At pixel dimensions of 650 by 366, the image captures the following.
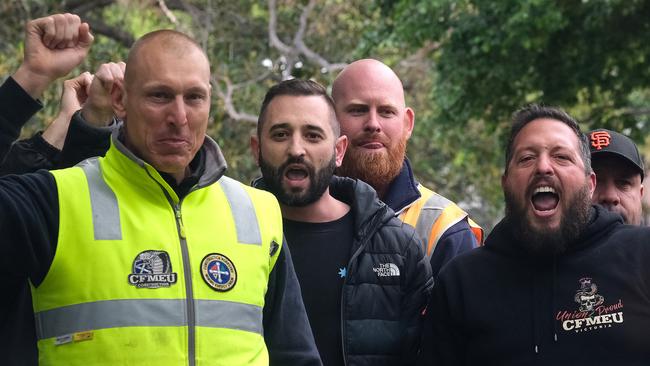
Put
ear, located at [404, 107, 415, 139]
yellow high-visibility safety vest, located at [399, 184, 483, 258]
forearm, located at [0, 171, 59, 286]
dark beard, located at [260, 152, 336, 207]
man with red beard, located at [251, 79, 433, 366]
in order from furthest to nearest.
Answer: ear, located at [404, 107, 415, 139], yellow high-visibility safety vest, located at [399, 184, 483, 258], dark beard, located at [260, 152, 336, 207], man with red beard, located at [251, 79, 433, 366], forearm, located at [0, 171, 59, 286]

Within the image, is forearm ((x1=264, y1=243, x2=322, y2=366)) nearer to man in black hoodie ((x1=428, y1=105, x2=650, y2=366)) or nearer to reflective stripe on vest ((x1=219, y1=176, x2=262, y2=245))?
reflective stripe on vest ((x1=219, y1=176, x2=262, y2=245))

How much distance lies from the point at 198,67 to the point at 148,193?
46 centimetres

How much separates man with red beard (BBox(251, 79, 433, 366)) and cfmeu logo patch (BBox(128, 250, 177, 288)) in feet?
3.83

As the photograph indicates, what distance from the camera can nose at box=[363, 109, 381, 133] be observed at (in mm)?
5949

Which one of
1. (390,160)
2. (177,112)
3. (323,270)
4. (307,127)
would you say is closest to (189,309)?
(177,112)

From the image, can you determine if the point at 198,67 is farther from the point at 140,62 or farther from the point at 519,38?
the point at 519,38

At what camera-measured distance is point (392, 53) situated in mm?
19625

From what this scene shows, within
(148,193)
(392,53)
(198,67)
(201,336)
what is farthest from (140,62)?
(392,53)

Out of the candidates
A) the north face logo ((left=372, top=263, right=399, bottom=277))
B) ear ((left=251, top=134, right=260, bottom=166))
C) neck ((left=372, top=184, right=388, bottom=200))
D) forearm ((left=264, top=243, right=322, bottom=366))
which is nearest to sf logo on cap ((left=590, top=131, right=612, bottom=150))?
neck ((left=372, top=184, right=388, bottom=200))

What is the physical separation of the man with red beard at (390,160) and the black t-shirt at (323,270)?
22.0 inches

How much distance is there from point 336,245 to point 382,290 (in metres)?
0.27

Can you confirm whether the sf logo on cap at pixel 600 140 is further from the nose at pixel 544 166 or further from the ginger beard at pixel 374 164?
the nose at pixel 544 166

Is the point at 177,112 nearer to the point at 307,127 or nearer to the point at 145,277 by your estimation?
the point at 145,277

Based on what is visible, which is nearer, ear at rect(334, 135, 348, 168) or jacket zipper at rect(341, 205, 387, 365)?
jacket zipper at rect(341, 205, 387, 365)
